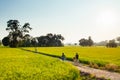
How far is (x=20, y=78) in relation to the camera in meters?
17.7

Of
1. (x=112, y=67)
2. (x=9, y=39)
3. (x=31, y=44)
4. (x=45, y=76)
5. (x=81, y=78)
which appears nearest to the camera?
(x=45, y=76)

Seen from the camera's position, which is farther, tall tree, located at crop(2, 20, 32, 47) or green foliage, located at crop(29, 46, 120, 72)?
tall tree, located at crop(2, 20, 32, 47)

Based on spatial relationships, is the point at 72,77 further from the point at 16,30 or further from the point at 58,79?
the point at 16,30

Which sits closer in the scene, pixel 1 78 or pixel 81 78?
pixel 1 78

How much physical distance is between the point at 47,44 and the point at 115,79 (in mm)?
175309

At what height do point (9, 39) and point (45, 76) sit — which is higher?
point (9, 39)

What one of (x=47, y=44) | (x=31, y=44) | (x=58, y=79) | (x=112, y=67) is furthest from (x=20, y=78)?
(x=47, y=44)

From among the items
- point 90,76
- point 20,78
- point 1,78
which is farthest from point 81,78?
point 1,78

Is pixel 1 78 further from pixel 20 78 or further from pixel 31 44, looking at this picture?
pixel 31 44

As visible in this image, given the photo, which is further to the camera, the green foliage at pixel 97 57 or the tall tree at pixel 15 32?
the tall tree at pixel 15 32

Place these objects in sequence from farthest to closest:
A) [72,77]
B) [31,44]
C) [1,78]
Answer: [31,44]
[72,77]
[1,78]

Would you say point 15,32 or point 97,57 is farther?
point 15,32

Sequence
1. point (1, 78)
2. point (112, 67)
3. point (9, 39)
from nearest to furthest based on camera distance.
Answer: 1. point (1, 78)
2. point (112, 67)
3. point (9, 39)

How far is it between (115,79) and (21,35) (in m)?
132
